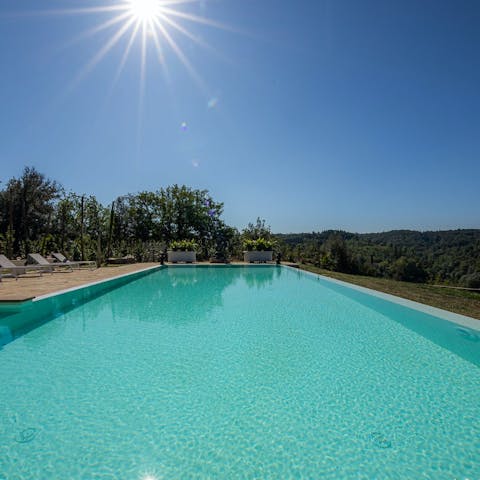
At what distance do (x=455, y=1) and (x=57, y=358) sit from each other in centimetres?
1352

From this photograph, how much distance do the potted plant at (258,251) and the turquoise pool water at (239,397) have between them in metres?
10.5

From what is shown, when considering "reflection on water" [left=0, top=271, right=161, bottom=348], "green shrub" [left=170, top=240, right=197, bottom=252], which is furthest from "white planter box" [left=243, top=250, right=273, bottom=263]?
"reflection on water" [left=0, top=271, right=161, bottom=348]

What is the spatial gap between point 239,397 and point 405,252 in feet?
217

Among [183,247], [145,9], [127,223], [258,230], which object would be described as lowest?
[183,247]

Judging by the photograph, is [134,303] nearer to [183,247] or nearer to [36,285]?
[36,285]

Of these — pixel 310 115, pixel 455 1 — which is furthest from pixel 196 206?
pixel 455 1

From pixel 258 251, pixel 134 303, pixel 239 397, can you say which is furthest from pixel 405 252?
pixel 239 397

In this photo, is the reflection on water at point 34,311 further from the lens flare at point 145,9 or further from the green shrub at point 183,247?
the green shrub at point 183,247

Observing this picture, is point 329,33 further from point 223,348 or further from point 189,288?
point 223,348

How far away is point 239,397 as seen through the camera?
2531 millimetres

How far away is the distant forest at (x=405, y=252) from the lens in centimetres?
4259

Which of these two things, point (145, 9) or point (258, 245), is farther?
point (258, 245)

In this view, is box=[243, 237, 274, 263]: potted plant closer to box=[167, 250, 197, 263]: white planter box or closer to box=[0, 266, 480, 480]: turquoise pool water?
box=[167, 250, 197, 263]: white planter box

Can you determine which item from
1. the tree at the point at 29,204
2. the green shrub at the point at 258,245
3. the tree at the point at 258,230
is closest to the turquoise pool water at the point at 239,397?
the green shrub at the point at 258,245
